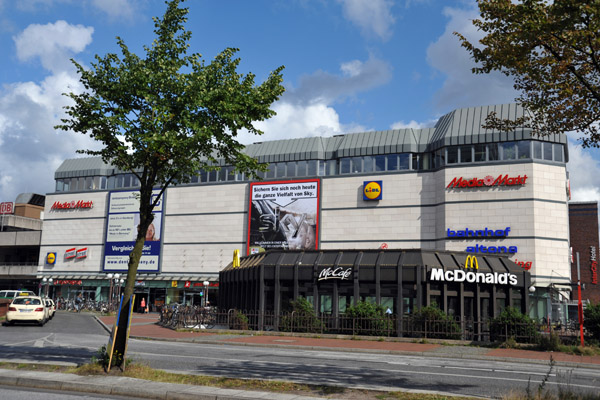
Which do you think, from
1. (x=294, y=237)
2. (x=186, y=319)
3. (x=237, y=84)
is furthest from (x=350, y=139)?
(x=237, y=84)

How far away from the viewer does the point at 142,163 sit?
603 inches

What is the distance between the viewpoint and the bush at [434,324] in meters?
27.3

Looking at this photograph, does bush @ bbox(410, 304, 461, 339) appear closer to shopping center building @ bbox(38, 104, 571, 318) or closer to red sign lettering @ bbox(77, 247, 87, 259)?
shopping center building @ bbox(38, 104, 571, 318)

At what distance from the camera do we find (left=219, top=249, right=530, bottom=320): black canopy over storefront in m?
31.1

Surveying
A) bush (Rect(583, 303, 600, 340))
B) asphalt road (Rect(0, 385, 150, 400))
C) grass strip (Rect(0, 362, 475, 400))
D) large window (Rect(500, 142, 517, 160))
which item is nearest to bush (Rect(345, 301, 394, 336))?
bush (Rect(583, 303, 600, 340))

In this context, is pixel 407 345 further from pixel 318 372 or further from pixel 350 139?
pixel 350 139

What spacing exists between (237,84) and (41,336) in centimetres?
1785

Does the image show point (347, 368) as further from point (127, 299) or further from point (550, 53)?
point (550, 53)

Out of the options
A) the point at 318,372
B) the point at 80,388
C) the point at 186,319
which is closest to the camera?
the point at 80,388

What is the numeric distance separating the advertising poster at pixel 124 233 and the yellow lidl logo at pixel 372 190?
24.9 m

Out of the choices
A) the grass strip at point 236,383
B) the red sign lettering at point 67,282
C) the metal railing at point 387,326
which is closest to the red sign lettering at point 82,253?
the red sign lettering at point 67,282

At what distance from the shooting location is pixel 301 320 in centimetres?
3027

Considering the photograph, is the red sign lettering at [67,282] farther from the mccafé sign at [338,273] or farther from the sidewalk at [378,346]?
the mccafé sign at [338,273]

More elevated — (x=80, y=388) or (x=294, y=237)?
(x=294, y=237)
